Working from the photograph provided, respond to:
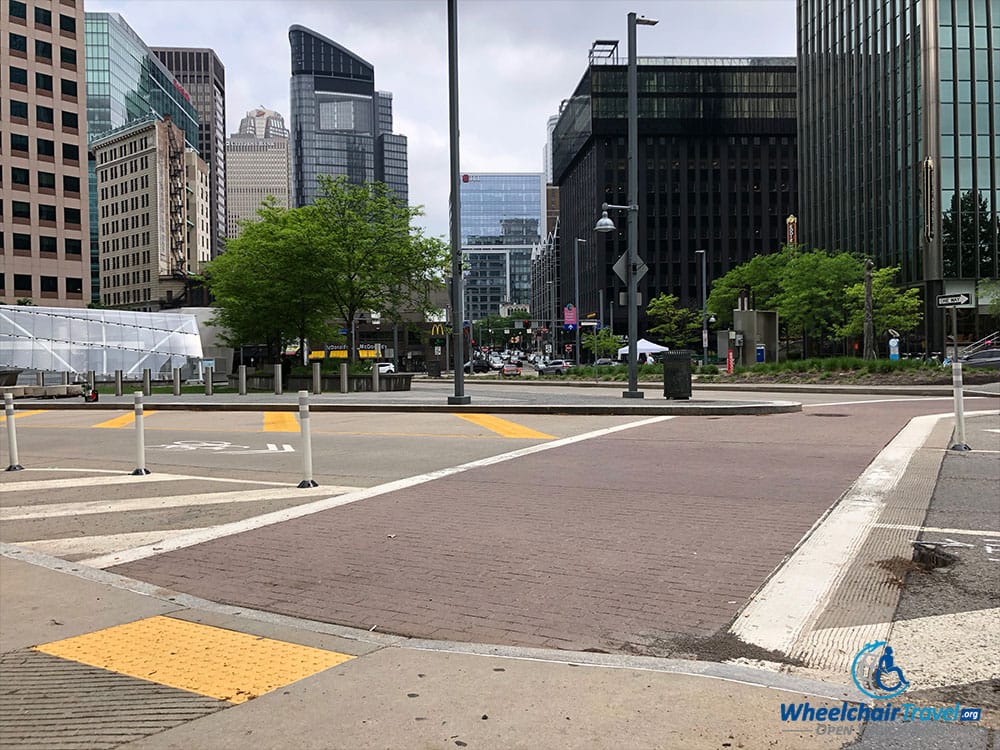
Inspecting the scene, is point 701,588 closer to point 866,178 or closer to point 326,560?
point 326,560

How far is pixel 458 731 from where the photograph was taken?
310 centimetres

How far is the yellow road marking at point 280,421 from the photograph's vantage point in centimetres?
1680

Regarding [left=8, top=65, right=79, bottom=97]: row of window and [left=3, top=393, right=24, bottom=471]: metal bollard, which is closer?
[left=3, top=393, right=24, bottom=471]: metal bollard

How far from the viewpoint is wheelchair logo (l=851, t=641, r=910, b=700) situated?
3422 mm

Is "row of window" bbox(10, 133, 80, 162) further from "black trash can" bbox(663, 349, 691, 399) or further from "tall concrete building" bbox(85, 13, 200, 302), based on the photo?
"black trash can" bbox(663, 349, 691, 399)

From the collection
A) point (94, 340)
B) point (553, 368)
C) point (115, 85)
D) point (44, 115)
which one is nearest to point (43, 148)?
point (44, 115)

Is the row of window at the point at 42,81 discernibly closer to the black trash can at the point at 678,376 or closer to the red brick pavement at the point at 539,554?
the black trash can at the point at 678,376

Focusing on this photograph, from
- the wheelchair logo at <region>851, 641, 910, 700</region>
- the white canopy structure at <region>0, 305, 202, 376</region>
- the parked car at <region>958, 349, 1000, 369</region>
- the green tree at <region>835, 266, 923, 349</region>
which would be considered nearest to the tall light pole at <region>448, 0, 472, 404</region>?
the wheelchair logo at <region>851, 641, 910, 700</region>

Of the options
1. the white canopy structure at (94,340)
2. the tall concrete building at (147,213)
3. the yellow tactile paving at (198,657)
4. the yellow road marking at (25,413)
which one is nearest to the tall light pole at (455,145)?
the yellow road marking at (25,413)

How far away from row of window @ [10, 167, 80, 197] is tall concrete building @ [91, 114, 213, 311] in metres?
32.2

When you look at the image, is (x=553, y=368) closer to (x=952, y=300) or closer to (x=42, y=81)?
(x=952, y=300)

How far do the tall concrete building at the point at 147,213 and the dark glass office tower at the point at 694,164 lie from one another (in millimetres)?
64222

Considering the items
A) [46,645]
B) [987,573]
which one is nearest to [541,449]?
[987,573]

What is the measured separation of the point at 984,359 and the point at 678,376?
2551 centimetres
